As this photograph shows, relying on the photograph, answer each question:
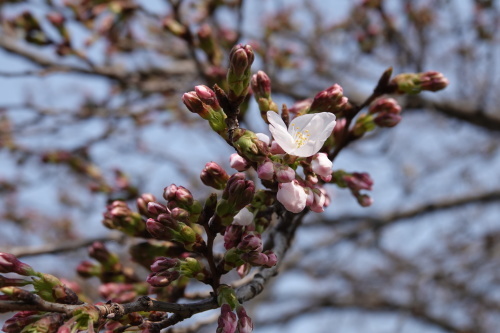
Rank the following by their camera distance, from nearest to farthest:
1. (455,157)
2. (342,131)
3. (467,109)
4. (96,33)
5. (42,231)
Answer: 1. (342,131)
2. (96,33)
3. (467,109)
4. (455,157)
5. (42,231)

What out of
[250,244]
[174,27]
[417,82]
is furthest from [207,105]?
[174,27]

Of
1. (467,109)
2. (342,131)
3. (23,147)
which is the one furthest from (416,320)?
(342,131)

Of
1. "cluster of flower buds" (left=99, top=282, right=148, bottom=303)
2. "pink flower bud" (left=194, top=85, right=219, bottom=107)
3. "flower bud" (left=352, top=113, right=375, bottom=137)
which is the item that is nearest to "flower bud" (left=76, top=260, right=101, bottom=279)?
"cluster of flower buds" (left=99, top=282, right=148, bottom=303)

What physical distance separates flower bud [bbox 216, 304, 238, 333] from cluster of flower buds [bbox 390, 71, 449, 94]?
1083 mm

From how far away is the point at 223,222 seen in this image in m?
1.45

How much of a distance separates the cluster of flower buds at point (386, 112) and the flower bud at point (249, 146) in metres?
0.69

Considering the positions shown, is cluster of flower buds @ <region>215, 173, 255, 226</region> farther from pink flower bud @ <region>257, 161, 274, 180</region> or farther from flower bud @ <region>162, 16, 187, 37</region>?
flower bud @ <region>162, 16, 187, 37</region>

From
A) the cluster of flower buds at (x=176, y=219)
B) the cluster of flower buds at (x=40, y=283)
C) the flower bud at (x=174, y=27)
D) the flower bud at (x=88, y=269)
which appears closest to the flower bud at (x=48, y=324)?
the cluster of flower buds at (x=40, y=283)

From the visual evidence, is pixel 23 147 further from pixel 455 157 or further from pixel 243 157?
pixel 455 157

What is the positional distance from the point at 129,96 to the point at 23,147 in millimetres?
1253

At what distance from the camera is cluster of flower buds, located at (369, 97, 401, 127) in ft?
5.89

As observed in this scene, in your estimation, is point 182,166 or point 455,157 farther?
point 455,157

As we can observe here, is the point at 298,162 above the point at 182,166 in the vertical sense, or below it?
above

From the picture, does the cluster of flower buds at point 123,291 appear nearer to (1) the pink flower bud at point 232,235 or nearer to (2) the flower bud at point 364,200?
(1) the pink flower bud at point 232,235
